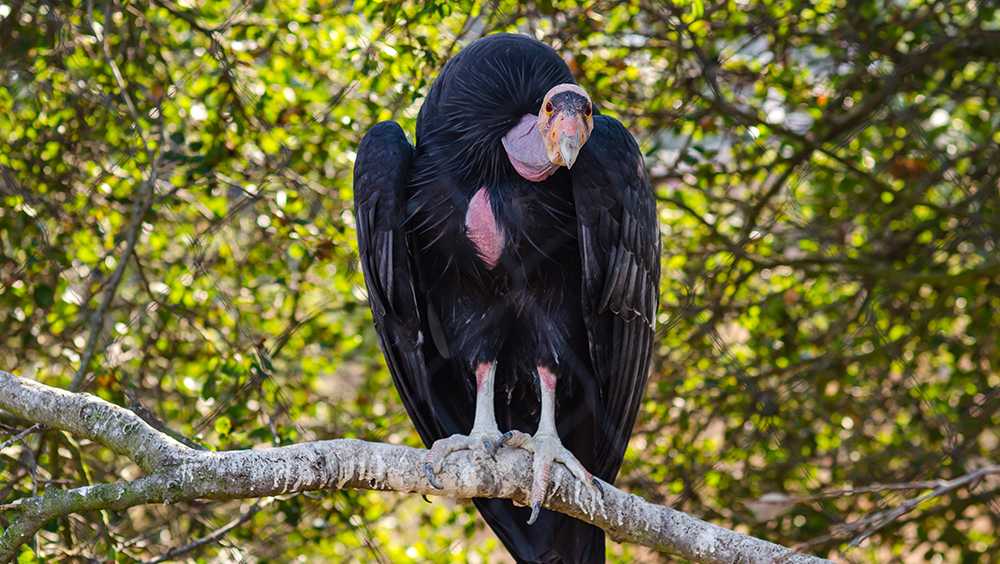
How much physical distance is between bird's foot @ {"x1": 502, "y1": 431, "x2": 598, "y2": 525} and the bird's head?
74 cm

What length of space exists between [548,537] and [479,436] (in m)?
0.43

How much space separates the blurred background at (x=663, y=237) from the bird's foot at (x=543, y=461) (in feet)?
2.78

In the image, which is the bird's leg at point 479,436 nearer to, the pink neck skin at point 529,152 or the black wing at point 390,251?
the black wing at point 390,251

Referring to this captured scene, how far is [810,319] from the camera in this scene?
18.1ft

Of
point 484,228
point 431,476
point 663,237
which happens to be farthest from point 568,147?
point 663,237

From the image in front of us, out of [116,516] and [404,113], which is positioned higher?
[404,113]

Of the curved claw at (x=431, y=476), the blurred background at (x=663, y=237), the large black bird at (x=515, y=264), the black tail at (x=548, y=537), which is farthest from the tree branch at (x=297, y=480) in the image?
the blurred background at (x=663, y=237)

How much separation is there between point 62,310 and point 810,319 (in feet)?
9.81

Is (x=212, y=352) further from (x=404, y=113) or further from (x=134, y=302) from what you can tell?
(x=404, y=113)

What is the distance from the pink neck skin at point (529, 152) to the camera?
3.60 meters

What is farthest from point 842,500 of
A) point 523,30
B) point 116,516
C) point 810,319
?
point 116,516

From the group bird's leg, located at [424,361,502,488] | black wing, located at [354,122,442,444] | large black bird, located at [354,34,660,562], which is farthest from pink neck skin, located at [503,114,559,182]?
bird's leg, located at [424,361,502,488]

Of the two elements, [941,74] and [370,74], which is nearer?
[370,74]

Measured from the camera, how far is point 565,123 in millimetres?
3428
